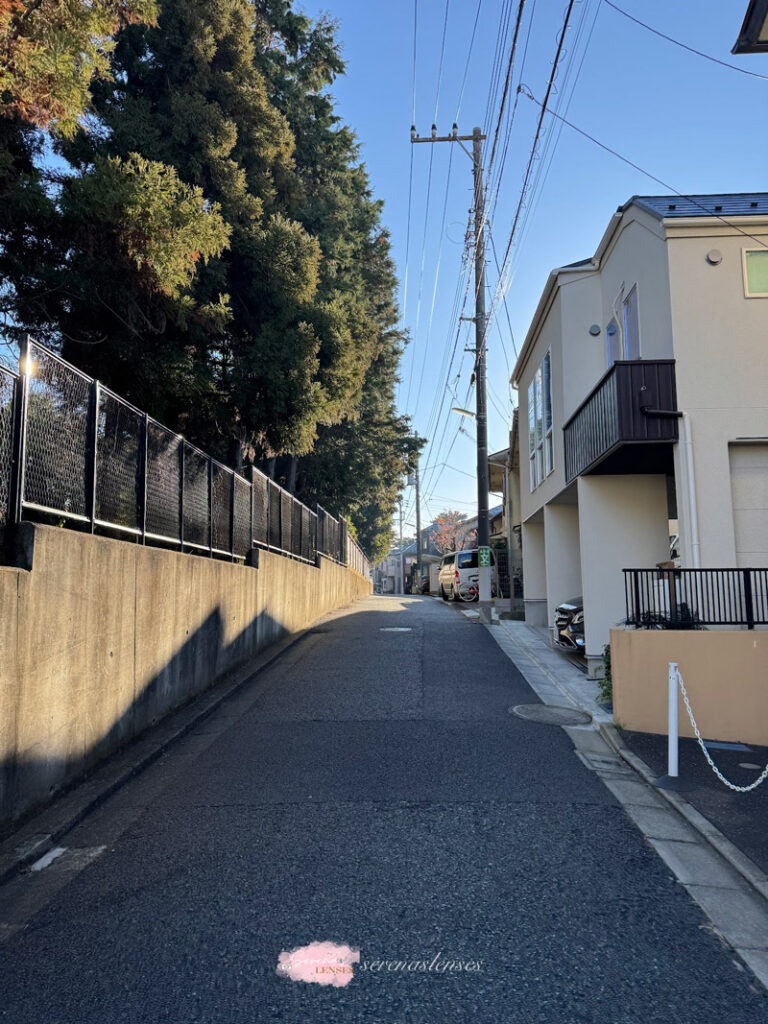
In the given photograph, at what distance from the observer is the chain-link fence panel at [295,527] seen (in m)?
16.0

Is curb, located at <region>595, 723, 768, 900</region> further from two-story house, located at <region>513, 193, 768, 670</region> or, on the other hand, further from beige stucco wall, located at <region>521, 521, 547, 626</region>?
beige stucco wall, located at <region>521, 521, 547, 626</region>

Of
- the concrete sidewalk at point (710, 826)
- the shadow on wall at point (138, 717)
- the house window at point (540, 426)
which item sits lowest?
the concrete sidewalk at point (710, 826)

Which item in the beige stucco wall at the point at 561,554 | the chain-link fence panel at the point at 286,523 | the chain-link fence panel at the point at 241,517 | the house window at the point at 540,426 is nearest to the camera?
the chain-link fence panel at the point at 241,517

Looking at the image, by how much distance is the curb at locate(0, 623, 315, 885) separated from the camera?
4.25 meters

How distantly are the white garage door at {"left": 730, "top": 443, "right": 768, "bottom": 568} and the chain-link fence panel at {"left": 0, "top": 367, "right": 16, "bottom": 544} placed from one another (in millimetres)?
8310

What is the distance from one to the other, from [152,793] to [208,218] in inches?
293

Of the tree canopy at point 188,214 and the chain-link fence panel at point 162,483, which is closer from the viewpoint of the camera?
the chain-link fence panel at point 162,483

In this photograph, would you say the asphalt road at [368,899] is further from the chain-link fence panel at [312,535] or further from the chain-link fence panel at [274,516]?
the chain-link fence panel at [312,535]

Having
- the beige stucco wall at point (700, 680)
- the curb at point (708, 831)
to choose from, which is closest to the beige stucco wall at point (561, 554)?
the beige stucco wall at point (700, 680)

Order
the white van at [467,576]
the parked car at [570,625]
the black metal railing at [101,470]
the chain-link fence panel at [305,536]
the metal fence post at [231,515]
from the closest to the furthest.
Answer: the black metal railing at [101,470] → the metal fence post at [231,515] → the parked car at [570,625] → the chain-link fence panel at [305,536] → the white van at [467,576]

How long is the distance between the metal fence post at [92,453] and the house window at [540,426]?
961 centimetres

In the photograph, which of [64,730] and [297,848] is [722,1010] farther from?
[64,730]

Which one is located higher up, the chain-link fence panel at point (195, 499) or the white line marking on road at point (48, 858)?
the chain-link fence panel at point (195, 499)

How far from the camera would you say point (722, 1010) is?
2.83 metres
